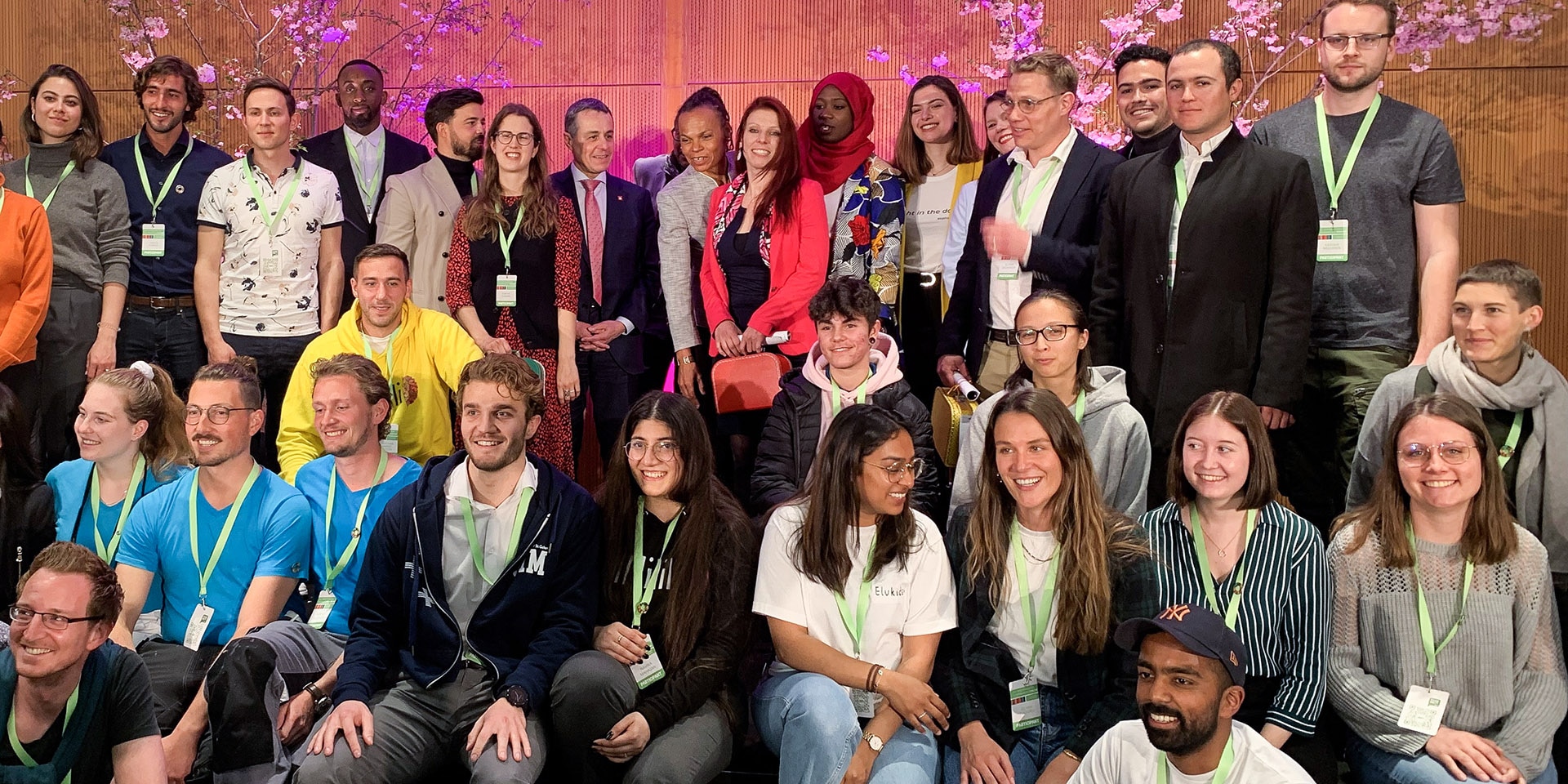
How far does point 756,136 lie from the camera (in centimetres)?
452

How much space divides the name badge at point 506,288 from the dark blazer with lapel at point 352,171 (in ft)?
2.45

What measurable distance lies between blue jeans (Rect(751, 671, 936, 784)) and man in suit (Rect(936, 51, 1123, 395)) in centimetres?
125

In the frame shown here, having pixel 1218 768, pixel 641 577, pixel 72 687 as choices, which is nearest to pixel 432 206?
pixel 641 577

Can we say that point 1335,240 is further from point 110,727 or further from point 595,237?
point 110,727

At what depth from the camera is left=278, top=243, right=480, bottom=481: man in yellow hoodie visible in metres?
4.21

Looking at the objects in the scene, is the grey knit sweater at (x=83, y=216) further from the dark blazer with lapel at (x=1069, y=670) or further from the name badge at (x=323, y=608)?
the dark blazer with lapel at (x=1069, y=670)

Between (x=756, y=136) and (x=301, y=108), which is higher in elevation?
(x=301, y=108)

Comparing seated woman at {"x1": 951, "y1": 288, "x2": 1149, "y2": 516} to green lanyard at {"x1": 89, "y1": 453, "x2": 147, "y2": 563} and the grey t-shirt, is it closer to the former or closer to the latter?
the grey t-shirt

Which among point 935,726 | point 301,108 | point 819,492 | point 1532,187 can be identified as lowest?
point 935,726

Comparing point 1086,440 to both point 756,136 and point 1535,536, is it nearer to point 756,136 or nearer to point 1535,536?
point 1535,536

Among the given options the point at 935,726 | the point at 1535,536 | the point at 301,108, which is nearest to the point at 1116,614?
the point at 935,726

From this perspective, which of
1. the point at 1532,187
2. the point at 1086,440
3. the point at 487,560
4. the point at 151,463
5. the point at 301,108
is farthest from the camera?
the point at 301,108

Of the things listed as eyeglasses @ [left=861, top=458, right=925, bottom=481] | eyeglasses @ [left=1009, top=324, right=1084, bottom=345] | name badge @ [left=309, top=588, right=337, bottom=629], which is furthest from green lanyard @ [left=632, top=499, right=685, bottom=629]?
eyeglasses @ [left=1009, top=324, right=1084, bottom=345]

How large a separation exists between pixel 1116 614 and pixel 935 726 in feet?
1.63
